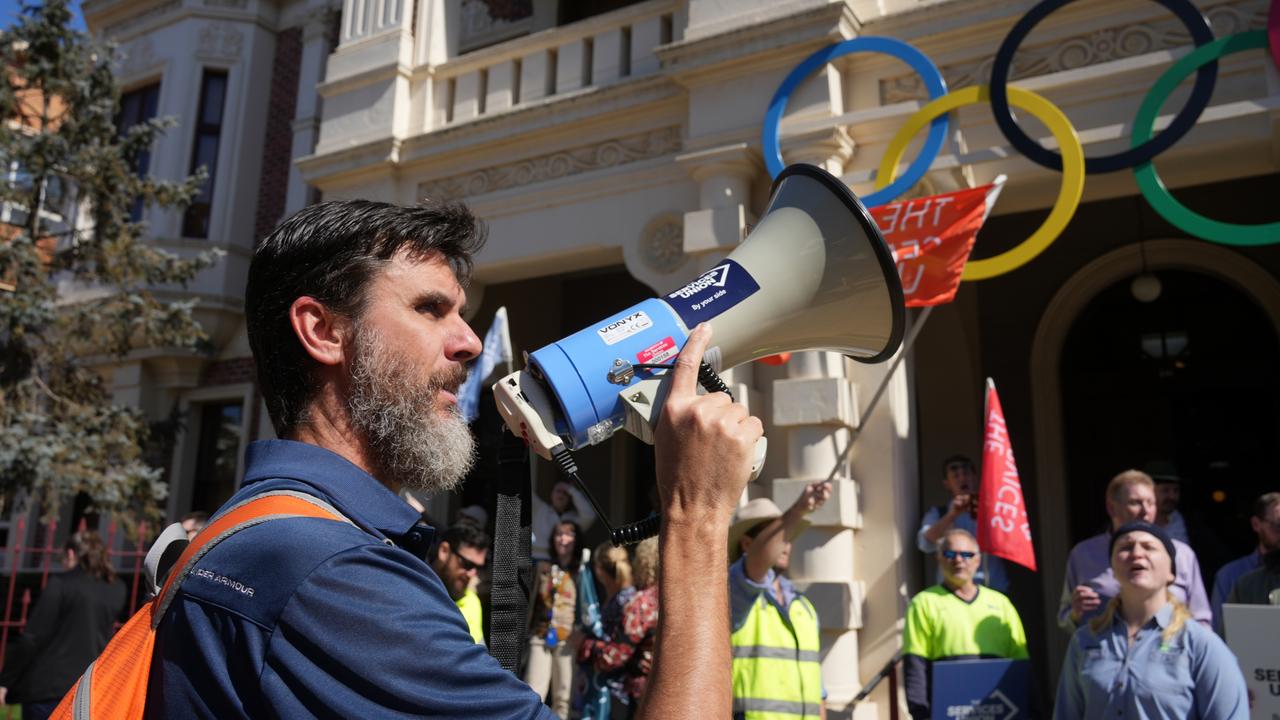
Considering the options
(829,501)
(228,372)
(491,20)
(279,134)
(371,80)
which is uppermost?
(491,20)

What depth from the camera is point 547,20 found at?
10.3 m

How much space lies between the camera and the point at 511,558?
1688 millimetres

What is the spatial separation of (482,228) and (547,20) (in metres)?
8.89

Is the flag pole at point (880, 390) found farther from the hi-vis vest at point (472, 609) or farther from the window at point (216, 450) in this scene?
the window at point (216, 450)

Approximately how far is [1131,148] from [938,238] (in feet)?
4.17

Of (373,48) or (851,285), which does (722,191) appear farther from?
(851,285)

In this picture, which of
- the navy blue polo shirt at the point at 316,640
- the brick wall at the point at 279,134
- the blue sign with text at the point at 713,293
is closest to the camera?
the navy blue polo shirt at the point at 316,640

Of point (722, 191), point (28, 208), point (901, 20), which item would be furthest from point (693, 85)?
point (28, 208)

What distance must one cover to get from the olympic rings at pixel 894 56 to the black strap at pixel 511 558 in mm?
5000

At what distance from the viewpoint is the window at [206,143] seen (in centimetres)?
1240

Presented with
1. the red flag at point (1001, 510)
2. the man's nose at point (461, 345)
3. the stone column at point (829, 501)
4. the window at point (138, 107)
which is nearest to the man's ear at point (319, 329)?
the man's nose at point (461, 345)

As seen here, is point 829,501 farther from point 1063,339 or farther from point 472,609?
point 1063,339

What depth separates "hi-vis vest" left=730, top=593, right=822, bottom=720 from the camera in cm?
446

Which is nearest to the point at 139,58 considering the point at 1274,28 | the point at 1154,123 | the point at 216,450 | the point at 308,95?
the point at 308,95
